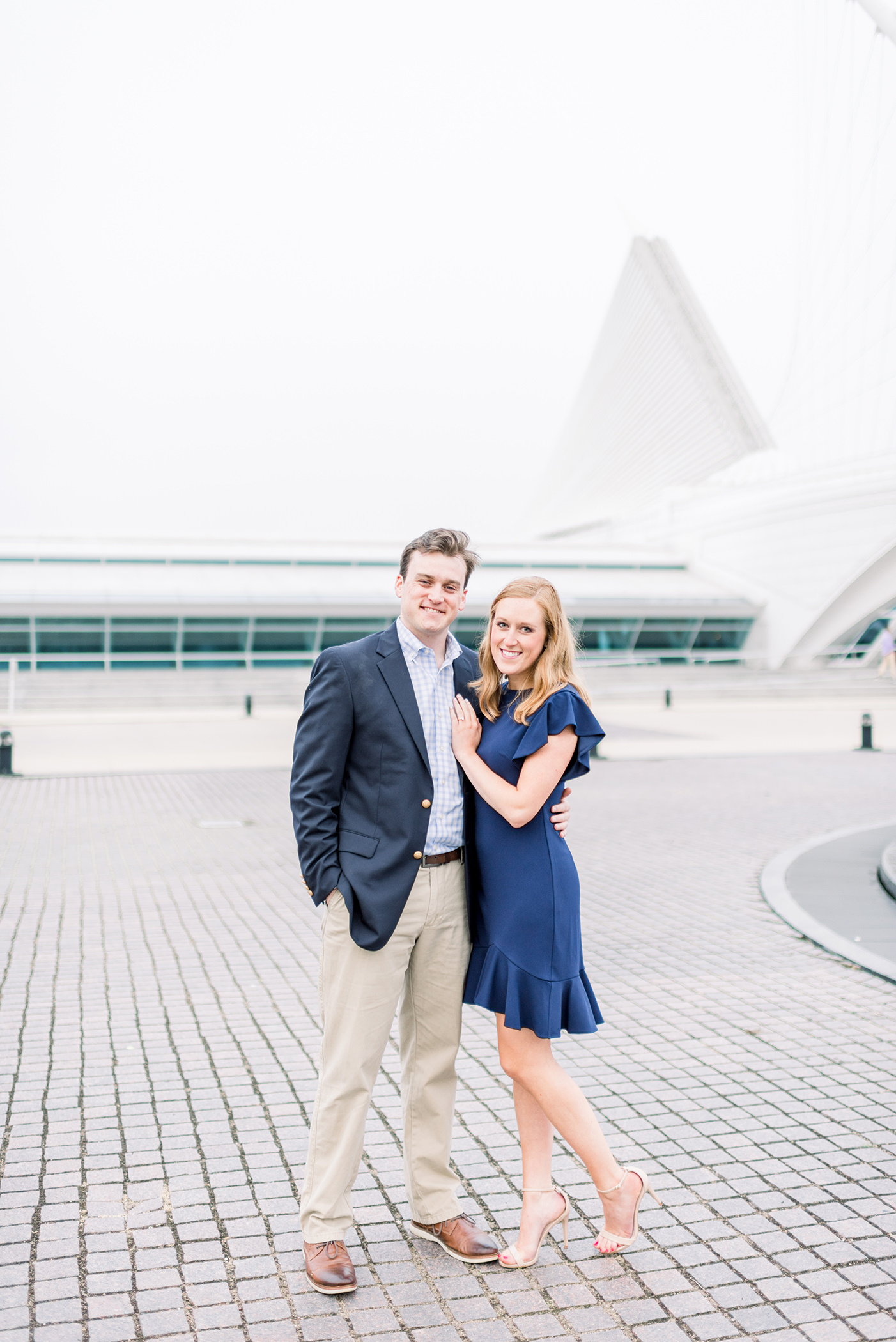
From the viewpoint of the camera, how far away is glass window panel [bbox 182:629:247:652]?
112 feet

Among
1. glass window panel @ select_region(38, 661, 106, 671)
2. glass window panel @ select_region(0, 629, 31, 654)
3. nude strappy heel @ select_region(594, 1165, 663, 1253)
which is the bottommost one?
glass window panel @ select_region(38, 661, 106, 671)

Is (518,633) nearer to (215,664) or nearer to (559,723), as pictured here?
(559,723)

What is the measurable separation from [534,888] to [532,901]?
0.03 m

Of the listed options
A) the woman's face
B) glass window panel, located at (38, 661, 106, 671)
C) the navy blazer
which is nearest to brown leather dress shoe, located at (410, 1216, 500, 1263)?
the navy blazer

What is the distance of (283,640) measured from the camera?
34.9 m

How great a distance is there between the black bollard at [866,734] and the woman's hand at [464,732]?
14.9 m

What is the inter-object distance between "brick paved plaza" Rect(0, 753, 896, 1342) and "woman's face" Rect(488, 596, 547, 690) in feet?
5.38

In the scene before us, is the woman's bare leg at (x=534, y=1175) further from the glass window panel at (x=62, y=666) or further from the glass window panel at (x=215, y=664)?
the glass window panel at (x=215, y=664)

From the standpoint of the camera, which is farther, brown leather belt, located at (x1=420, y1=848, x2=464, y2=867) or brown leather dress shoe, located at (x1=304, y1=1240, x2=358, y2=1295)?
brown leather belt, located at (x1=420, y1=848, x2=464, y2=867)

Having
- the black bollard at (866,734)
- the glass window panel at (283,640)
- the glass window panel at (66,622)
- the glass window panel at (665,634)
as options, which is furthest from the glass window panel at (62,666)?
the black bollard at (866,734)

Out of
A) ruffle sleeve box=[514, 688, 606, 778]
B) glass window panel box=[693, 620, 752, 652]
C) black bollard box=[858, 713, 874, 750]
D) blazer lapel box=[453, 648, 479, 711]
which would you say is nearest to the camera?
ruffle sleeve box=[514, 688, 606, 778]

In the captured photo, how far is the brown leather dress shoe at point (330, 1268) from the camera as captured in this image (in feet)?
8.97

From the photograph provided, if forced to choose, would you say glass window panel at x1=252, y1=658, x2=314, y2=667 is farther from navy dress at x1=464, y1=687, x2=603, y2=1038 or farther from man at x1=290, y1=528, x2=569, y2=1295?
navy dress at x1=464, y1=687, x2=603, y2=1038

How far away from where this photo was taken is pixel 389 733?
2859 millimetres
